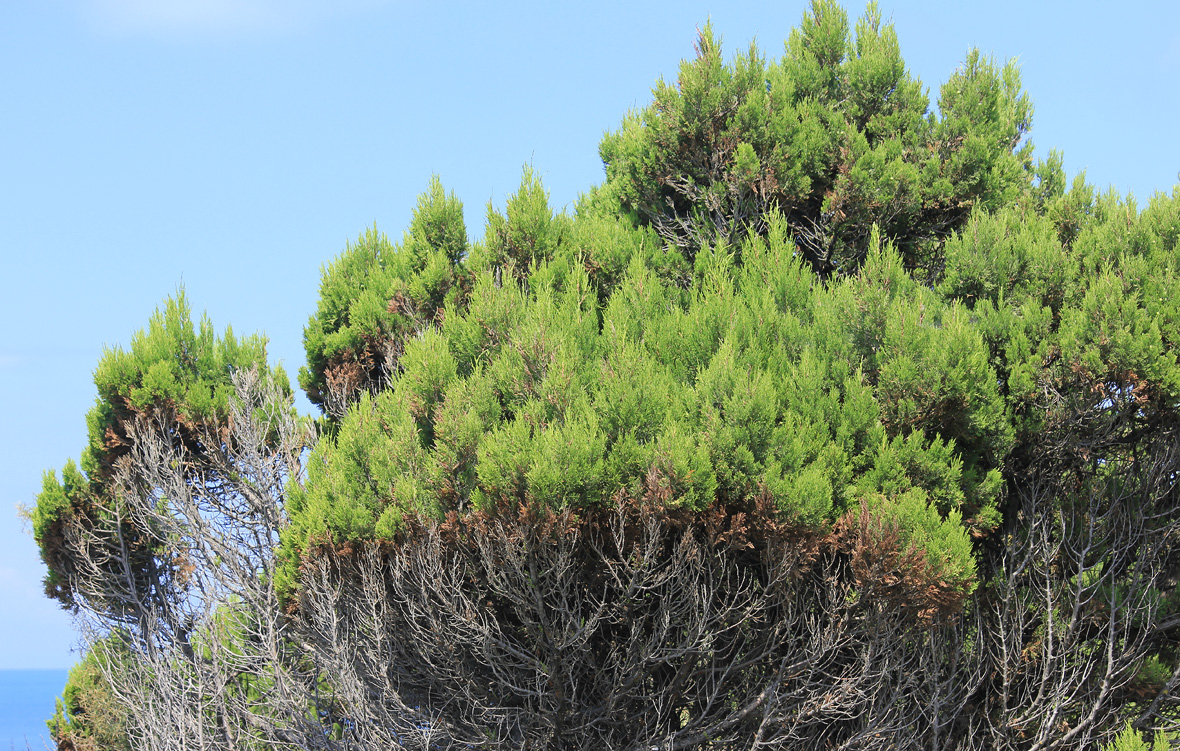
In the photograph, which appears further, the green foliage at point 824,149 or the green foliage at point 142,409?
the green foliage at point 142,409

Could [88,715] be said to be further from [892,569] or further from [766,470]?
[892,569]

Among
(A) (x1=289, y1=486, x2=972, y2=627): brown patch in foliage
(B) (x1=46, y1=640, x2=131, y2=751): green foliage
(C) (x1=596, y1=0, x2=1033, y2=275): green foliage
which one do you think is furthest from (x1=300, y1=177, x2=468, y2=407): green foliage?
(B) (x1=46, y1=640, x2=131, y2=751): green foliage

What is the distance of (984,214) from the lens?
9375 mm

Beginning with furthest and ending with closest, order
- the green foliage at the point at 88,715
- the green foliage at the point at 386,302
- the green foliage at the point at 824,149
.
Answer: the green foliage at the point at 88,715, the green foliage at the point at 386,302, the green foliage at the point at 824,149

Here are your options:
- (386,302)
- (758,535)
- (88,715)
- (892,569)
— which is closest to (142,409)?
(386,302)

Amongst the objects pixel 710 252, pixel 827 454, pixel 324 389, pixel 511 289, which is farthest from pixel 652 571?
pixel 324 389

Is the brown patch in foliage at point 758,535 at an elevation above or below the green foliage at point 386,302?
below

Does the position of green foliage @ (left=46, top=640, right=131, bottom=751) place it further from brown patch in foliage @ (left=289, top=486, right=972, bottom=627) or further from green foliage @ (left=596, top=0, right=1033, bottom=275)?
green foliage @ (left=596, top=0, right=1033, bottom=275)

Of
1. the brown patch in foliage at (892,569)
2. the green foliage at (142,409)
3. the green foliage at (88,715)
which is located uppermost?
the green foliage at (142,409)

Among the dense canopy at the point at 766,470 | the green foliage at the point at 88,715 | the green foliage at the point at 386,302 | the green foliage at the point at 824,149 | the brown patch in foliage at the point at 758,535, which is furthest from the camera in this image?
the green foliage at the point at 88,715

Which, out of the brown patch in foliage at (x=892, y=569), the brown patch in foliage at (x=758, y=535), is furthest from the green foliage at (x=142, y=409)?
the brown patch in foliage at (x=892, y=569)

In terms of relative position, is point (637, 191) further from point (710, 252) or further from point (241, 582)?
point (241, 582)

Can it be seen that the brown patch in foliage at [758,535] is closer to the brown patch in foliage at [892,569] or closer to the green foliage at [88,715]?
the brown patch in foliage at [892,569]

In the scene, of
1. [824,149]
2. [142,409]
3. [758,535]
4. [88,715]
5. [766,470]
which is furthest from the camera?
[88,715]
